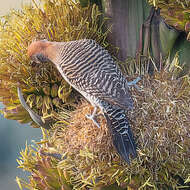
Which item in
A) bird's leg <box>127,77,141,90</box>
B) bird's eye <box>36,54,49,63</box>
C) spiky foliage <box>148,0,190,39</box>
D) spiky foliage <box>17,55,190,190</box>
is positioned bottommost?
spiky foliage <box>17,55,190,190</box>

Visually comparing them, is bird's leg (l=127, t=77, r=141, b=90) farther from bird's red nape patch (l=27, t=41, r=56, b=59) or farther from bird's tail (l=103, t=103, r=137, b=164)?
bird's red nape patch (l=27, t=41, r=56, b=59)

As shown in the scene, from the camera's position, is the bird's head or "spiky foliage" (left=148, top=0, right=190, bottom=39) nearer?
"spiky foliage" (left=148, top=0, right=190, bottom=39)

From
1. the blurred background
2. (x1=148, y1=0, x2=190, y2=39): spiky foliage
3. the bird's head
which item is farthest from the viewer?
the blurred background

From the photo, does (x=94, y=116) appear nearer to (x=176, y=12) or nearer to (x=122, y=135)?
(x=122, y=135)

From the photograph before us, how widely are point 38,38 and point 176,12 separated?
13.0 inches

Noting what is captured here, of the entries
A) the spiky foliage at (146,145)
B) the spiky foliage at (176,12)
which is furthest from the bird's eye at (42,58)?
the spiky foliage at (176,12)

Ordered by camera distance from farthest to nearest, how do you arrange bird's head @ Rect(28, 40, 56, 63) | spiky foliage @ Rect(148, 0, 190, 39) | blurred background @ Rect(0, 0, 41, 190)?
blurred background @ Rect(0, 0, 41, 190) < bird's head @ Rect(28, 40, 56, 63) < spiky foliage @ Rect(148, 0, 190, 39)

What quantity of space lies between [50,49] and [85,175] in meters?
0.30

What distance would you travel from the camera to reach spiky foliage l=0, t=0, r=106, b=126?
67 cm

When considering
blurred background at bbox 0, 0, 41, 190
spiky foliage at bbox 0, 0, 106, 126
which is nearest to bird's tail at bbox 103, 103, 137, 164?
spiky foliage at bbox 0, 0, 106, 126

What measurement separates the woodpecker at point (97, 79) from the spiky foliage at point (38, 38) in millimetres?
35

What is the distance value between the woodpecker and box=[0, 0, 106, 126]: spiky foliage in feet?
0.11

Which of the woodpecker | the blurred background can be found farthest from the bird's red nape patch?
the blurred background

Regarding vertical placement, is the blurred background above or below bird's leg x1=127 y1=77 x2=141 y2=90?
below
